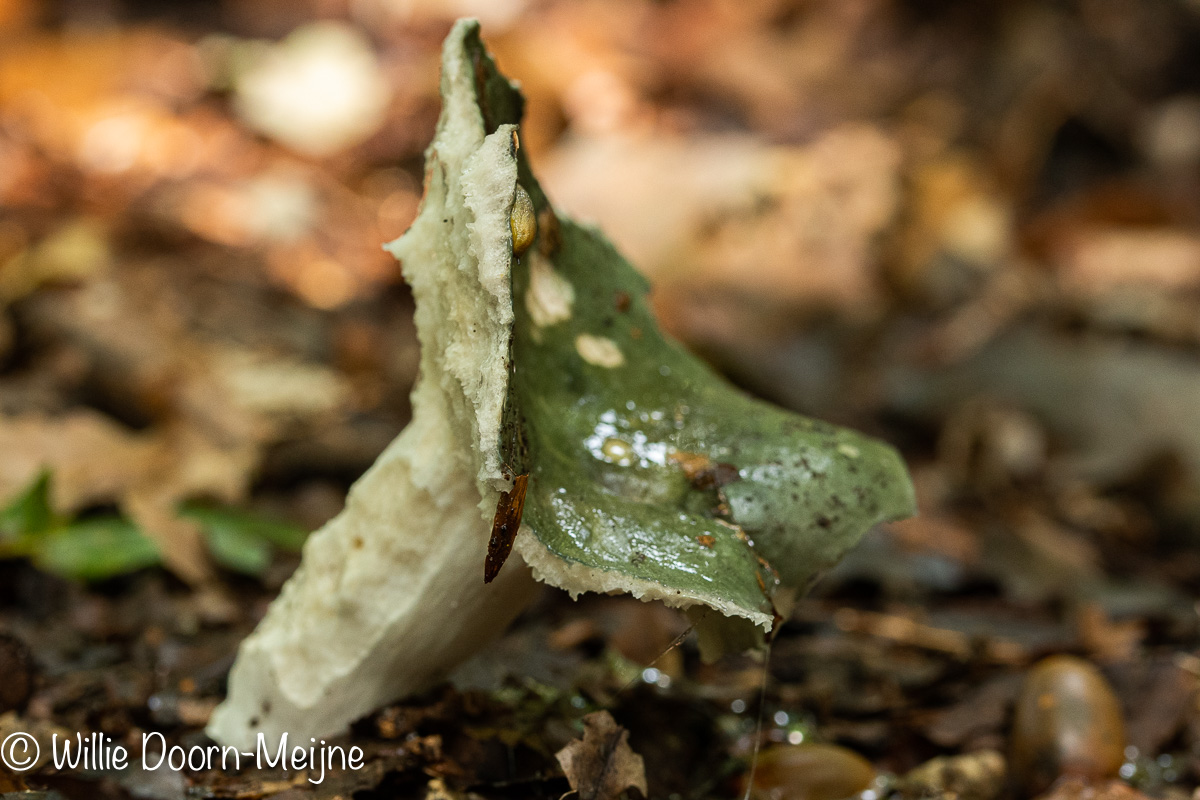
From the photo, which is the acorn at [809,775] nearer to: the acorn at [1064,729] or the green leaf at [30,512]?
the acorn at [1064,729]

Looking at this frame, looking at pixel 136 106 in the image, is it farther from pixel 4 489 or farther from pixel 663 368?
pixel 663 368

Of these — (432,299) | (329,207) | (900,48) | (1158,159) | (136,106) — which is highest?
(900,48)

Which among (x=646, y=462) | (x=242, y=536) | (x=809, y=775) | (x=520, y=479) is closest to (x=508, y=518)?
(x=520, y=479)

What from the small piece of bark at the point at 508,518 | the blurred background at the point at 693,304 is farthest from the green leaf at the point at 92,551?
the small piece of bark at the point at 508,518

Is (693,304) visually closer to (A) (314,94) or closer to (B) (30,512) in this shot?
(B) (30,512)

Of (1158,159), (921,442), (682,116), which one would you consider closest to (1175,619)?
(921,442)

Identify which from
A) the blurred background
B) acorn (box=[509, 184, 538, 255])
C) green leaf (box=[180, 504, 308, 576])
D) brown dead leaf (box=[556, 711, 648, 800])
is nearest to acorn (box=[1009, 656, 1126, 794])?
the blurred background

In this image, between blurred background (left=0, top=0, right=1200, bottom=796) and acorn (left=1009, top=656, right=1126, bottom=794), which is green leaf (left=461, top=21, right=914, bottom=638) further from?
acorn (left=1009, top=656, right=1126, bottom=794)
